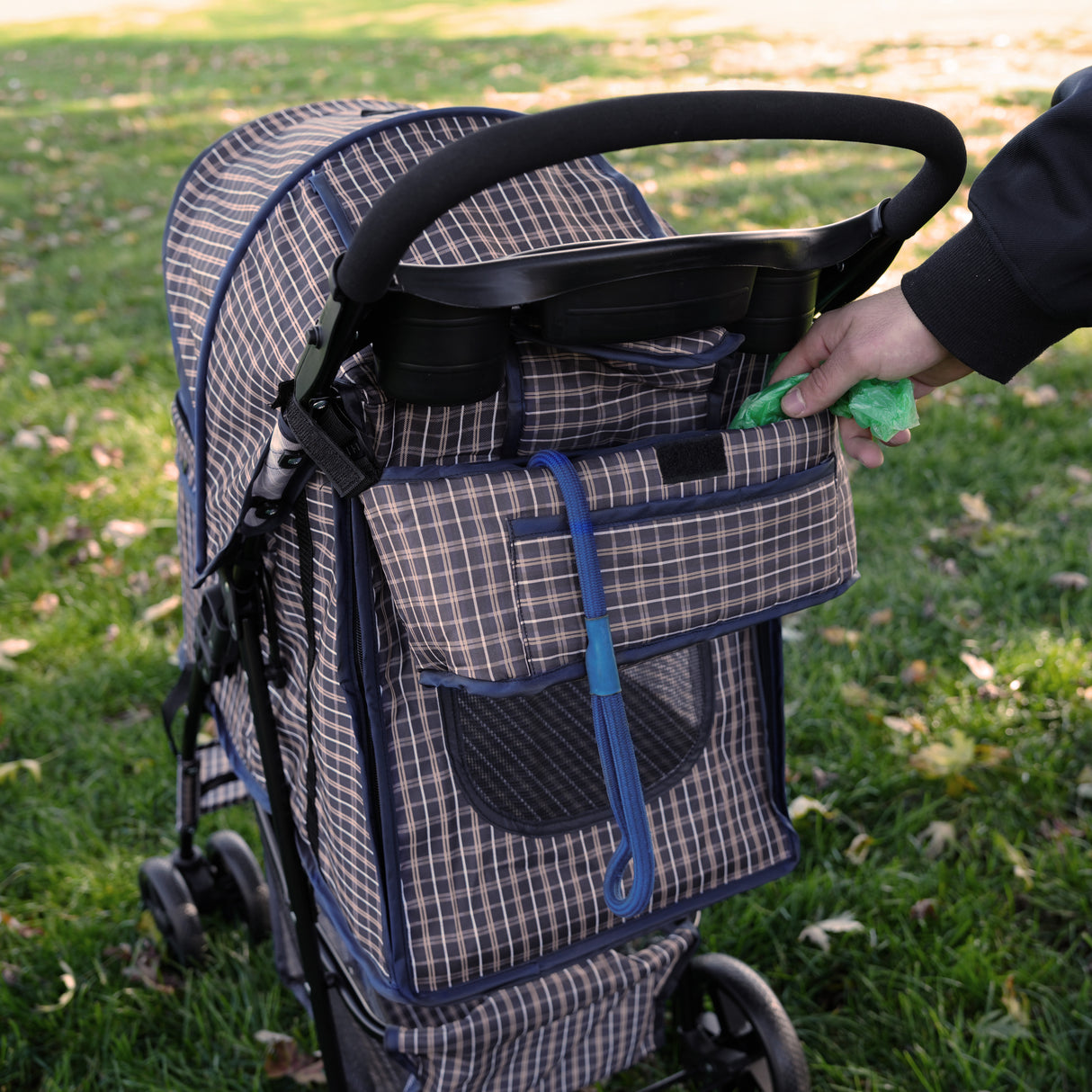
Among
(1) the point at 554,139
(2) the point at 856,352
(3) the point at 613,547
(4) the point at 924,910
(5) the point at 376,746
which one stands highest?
(1) the point at 554,139

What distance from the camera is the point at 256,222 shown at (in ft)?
4.47

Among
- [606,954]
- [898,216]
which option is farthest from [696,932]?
[898,216]

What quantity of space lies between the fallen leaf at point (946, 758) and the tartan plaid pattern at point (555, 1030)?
946 millimetres

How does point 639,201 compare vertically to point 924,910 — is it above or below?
above

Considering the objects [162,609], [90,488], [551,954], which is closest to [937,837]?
[551,954]

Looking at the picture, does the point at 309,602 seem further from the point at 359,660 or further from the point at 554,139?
the point at 554,139

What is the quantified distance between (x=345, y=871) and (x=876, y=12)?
1487 centimetres

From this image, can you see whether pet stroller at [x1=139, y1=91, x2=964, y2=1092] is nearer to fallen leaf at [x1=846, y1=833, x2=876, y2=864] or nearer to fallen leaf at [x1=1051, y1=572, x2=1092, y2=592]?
fallen leaf at [x1=846, y1=833, x2=876, y2=864]

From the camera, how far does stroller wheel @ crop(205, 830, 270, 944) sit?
7.14 feet

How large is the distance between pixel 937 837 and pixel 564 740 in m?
1.24

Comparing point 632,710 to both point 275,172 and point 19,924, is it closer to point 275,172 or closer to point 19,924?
point 275,172

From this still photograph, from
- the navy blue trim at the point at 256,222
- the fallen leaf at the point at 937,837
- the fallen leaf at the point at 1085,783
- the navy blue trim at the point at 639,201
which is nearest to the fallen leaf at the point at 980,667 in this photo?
the fallen leaf at the point at 1085,783

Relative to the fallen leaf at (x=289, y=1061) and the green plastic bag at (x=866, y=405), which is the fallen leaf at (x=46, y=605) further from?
the green plastic bag at (x=866, y=405)

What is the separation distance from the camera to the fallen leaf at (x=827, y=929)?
6.89ft
